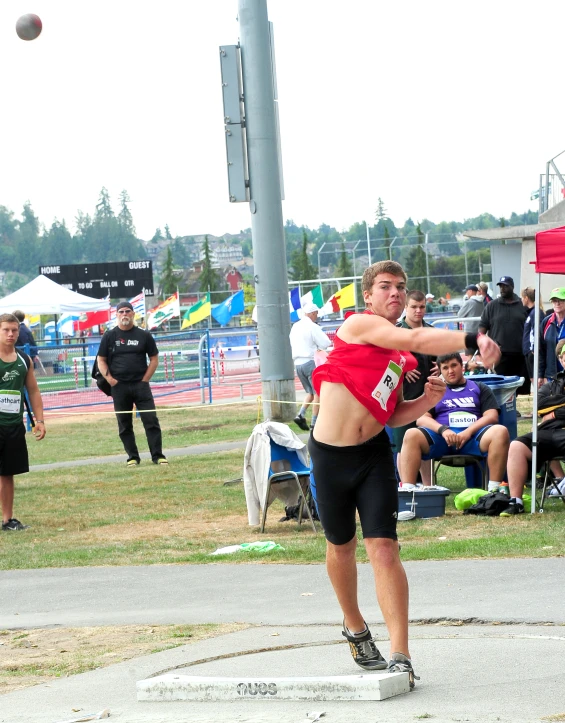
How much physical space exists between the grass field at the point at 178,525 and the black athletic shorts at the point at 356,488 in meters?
3.04

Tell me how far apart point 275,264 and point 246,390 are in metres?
15.6

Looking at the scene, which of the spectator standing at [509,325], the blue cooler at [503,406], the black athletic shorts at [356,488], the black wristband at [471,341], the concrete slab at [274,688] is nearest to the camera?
the black wristband at [471,341]

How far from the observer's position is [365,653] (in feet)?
17.9

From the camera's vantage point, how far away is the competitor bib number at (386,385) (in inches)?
210

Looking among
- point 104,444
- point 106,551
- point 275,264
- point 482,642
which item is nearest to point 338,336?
point 482,642

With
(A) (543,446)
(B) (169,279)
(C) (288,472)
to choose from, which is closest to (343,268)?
(B) (169,279)

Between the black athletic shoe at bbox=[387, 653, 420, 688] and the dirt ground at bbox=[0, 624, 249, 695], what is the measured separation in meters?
1.72

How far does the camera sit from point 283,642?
20.7ft

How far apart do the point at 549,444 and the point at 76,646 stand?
4920mm

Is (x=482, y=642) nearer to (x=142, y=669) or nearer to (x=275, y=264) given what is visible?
(x=142, y=669)

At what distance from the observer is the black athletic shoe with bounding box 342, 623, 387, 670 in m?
5.45

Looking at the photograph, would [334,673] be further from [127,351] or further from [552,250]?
[127,351]

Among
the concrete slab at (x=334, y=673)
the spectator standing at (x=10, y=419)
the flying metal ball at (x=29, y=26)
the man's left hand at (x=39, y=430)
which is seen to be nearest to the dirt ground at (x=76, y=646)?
the concrete slab at (x=334, y=673)

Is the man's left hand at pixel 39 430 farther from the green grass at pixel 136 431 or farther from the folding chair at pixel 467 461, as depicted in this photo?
the green grass at pixel 136 431
